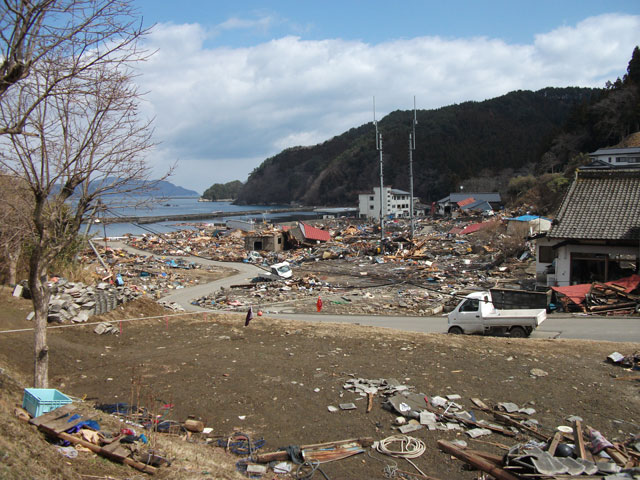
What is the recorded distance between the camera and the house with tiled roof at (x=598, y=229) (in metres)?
21.0

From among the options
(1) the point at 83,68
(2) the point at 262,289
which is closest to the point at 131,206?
(1) the point at 83,68

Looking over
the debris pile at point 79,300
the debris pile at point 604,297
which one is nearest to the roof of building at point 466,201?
the debris pile at point 604,297

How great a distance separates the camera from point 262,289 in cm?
3073

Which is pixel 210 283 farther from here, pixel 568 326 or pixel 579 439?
pixel 579 439

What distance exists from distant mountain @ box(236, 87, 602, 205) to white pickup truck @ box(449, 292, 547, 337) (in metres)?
101

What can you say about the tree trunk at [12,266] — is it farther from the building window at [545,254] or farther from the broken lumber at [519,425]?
the building window at [545,254]

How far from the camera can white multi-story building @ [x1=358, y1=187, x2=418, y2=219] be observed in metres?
93.0

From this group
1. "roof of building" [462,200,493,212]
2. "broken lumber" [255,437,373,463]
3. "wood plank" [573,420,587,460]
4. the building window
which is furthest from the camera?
"roof of building" [462,200,493,212]

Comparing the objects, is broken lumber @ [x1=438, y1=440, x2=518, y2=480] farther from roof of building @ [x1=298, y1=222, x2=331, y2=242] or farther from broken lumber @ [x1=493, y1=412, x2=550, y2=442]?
roof of building @ [x1=298, y1=222, x2=331, y2=242]

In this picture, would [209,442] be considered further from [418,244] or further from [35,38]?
[418,244]

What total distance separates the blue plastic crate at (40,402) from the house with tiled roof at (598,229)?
20.5 metres

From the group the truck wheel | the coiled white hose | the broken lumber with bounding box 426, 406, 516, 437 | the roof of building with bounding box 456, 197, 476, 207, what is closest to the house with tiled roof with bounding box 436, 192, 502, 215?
the roof of building with bounding box 456, 197, 476, 207

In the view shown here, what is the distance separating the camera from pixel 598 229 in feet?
70.3

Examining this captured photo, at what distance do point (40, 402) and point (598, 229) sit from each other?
22071 mm
